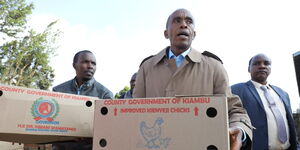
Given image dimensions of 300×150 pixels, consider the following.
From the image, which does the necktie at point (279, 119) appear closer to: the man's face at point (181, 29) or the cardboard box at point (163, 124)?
the man's face at point (181, 29)

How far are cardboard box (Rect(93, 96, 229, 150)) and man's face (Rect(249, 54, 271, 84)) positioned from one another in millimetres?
2798

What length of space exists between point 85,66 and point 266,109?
6.98 ft

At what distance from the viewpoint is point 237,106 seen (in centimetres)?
150

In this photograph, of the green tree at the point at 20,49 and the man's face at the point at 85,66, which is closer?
the man's face at the point at 85,66

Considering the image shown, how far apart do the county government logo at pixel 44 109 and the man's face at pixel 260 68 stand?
9.03 feet

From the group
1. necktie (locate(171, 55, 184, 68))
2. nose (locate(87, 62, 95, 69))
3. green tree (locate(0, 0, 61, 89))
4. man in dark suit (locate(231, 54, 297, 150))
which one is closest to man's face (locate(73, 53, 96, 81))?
nose (locate(87, 62, 95, 69))

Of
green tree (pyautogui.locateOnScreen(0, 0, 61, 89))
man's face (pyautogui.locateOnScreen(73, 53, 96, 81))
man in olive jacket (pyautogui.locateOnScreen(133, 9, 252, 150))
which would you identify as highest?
green tree (pyautogui.locateOnScreen(0, 0, 61, 89))

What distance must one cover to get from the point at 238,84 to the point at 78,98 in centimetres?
246

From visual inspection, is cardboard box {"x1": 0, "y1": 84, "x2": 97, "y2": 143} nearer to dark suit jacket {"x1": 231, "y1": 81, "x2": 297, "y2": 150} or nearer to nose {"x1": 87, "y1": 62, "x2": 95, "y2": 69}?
nose {"x1": 87, "y1": 62, "x2": 95, "y2": 69}

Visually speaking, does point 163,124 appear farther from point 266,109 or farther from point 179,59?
point 266,109

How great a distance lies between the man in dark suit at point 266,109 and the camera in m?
3.02

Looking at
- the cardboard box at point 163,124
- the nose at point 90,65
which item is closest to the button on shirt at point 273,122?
the nose at point 90,65

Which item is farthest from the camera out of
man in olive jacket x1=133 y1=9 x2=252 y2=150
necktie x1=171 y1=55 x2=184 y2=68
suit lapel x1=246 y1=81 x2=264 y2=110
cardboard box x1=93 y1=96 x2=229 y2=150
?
suit lapel x1=246 y1=81 x2=264 y2=110

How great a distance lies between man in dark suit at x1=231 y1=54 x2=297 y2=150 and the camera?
3.02m
